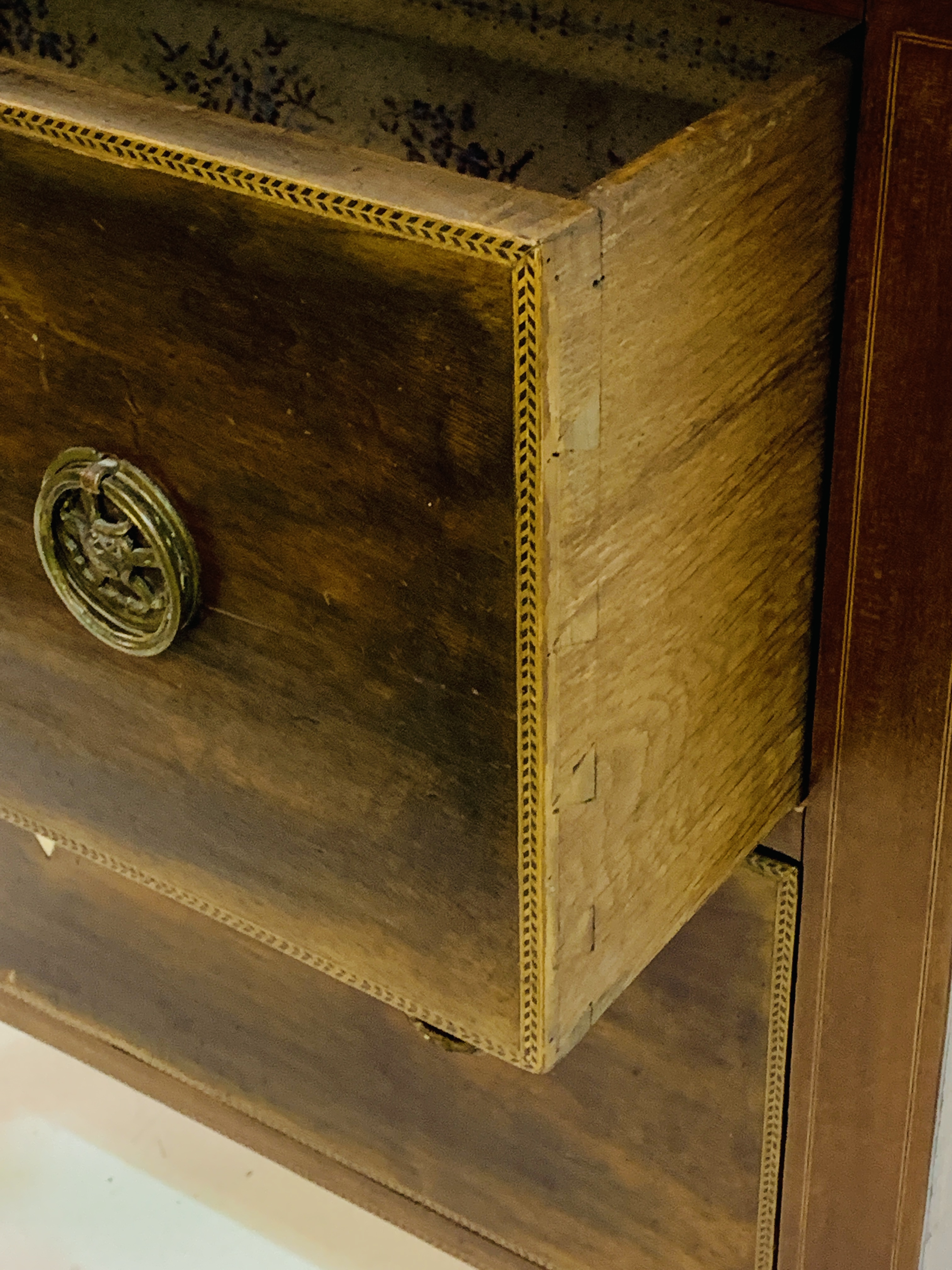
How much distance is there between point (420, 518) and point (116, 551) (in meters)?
0.17

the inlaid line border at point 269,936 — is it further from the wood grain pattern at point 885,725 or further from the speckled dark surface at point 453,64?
the speckled dark surface at point 453,64

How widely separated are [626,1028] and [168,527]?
1.80 ft

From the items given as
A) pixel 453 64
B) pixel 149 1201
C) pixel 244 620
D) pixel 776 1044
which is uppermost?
pixel 453 64

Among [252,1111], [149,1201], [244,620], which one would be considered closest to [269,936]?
[244,620]

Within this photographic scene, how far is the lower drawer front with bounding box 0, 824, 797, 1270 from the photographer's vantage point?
1.15m

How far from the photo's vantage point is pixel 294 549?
2.55ft

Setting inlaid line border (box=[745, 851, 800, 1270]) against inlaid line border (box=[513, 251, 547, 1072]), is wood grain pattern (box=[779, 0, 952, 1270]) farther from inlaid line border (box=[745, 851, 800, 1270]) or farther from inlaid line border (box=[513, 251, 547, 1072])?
inlaid line border (box=[513, 251, 547, 1072])

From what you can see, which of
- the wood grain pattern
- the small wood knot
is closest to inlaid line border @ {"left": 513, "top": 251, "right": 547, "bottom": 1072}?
the wood grain pattern

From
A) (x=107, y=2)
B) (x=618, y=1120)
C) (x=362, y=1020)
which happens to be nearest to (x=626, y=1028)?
(x=618, y=1120)

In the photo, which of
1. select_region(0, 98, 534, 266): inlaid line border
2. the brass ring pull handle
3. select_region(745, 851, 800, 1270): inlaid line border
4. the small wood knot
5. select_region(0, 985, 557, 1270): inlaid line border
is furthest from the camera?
select_region(0, 985, 557, 1270): inlaid line border

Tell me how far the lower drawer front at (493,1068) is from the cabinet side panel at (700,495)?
0.62 feet

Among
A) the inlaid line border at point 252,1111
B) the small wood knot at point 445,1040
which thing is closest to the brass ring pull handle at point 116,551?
the small wood knot at point 445,1040

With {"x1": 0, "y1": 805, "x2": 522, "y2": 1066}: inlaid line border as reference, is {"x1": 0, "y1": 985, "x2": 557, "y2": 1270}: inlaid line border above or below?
below

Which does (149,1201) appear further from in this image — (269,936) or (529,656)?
(529,656)
